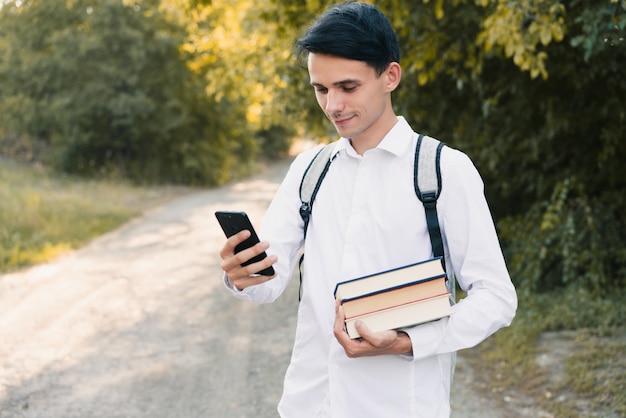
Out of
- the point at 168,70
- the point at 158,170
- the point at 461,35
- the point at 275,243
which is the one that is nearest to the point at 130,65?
the point at 168,70

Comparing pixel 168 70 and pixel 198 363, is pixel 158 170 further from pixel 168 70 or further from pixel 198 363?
pixel 198 363

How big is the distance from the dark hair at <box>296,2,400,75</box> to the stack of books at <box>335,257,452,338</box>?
540mm

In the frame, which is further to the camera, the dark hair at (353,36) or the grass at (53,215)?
the grass at (53,215)

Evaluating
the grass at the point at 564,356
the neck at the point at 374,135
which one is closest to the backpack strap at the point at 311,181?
the neck at the point at 374,135

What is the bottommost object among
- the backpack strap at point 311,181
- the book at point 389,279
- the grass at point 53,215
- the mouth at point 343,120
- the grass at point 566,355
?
the grass at point 53,215

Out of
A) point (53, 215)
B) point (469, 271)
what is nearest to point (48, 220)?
point (53, 215)

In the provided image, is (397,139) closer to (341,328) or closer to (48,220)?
(341,328)

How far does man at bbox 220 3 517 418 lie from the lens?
5.90 feet

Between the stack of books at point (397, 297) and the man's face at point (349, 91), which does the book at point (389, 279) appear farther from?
the man's face at point (349, 91)

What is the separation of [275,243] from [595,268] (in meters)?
5.20

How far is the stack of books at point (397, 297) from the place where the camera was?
1.75 metres

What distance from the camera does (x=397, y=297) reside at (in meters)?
1.76

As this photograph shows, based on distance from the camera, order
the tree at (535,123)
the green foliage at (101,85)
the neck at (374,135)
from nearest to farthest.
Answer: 1. the neck at (374,135)
2. the tree at (535,123)
3. the green foliage at (101,85)

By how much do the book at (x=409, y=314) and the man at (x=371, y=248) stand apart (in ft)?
0.09
